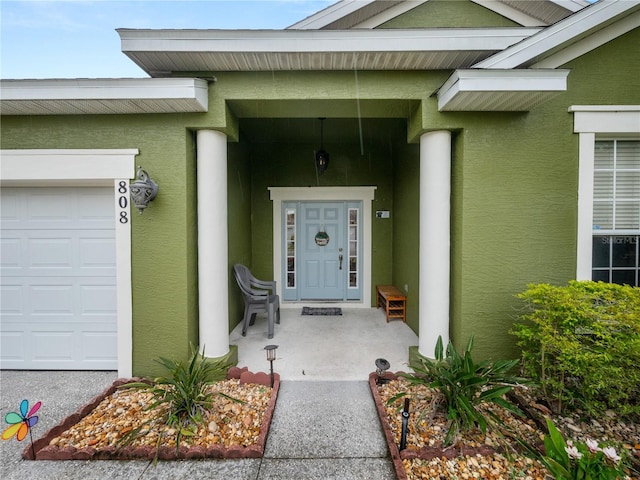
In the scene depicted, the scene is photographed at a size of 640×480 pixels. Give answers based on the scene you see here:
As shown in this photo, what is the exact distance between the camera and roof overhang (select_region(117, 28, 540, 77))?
2516mm

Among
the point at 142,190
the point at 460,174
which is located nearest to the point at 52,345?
the point at 142,190

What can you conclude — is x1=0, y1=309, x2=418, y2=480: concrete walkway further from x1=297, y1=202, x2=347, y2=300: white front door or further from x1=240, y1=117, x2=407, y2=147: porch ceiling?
x1=240, y1=117, x2=407, y2=147: porch ceiling

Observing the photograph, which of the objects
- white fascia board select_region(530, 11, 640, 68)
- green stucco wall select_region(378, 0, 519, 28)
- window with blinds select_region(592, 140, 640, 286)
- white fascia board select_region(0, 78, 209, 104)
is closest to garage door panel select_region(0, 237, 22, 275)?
white fascia board select_region(0, 78, 209, 104)

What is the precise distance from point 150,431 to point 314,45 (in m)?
3.56

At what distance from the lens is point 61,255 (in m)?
3.04

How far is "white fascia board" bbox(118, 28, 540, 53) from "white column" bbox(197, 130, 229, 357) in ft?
2.55

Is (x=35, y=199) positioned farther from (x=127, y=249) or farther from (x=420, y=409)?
(x=420, y=409)

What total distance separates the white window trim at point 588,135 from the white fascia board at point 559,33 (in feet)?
2.19

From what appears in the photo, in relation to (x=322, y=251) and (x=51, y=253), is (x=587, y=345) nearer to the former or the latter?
(x=322, y=251)

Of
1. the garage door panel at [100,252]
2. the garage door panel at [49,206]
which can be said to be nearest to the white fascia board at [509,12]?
the garage door panel at [100,252]

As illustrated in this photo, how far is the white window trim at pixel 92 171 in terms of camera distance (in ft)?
9.18

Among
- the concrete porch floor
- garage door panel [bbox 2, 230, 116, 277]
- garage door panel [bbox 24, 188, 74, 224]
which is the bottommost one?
the concrete porch floor

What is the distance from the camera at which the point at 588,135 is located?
279 centimetres

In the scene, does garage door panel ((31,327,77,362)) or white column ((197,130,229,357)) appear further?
garage door panel ((31,327,77,362))
